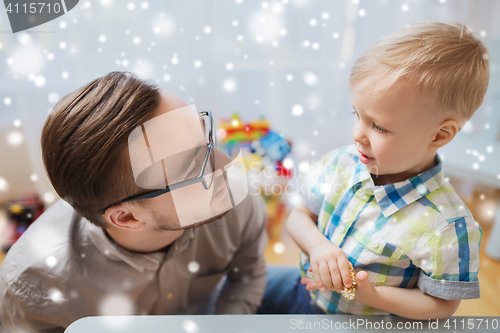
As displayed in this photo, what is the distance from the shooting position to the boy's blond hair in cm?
49

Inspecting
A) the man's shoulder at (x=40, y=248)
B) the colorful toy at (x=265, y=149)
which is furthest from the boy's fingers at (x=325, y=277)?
the colorful toy at (x=265, y=149)

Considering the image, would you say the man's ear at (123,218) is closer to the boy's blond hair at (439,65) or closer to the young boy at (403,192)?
the young boy at (403,192)

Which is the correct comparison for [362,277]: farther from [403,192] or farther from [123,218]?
[123,218]

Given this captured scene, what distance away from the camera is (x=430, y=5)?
3.47 ft

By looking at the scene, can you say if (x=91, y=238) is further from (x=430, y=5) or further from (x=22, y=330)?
(x=430, y=5)

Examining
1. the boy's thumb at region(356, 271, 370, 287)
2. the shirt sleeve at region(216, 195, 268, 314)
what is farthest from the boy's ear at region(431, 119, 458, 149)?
the shirt sleeve at region(216, 195, 268, 314)

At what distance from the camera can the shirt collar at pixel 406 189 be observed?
60 cm

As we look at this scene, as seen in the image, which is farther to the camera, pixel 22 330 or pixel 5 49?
pixel 5 49

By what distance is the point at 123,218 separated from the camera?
26.5 inches

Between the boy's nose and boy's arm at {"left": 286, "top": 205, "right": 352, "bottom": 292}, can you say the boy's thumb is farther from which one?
the boy's nose

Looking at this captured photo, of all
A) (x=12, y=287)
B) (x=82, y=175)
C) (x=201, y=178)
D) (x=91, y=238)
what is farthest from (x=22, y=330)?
(x=201, y=178)

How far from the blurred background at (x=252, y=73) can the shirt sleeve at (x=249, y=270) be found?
0.14 metres

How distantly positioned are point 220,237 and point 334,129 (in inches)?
32.5

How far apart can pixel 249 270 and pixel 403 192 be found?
22.5 inches
